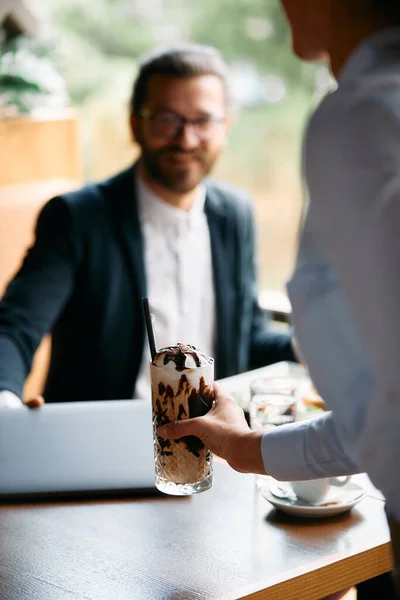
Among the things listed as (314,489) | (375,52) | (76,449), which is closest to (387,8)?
(375,52)

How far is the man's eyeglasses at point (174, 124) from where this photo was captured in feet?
8.30

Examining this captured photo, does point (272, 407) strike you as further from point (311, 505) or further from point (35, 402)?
point (35, 402)

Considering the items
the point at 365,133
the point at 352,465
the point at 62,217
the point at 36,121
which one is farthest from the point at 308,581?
the point at 36,121

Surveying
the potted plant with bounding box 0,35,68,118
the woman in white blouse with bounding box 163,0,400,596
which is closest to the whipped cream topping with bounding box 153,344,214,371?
the woman in white blouse with bounding box 163,0,400,596

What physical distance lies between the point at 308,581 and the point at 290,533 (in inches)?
4.9

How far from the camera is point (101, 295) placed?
244cm

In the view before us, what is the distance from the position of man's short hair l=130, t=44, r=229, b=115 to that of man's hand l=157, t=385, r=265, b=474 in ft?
4.87

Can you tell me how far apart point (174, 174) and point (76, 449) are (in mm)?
1157

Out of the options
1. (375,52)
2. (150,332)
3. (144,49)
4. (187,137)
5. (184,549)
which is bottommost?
(184,549)

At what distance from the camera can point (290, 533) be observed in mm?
1359

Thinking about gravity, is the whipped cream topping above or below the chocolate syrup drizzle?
above

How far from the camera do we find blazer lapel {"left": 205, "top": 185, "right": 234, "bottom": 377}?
256 centimetres

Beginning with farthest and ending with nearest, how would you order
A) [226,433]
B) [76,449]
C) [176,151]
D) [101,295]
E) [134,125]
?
[134,125]
[176,151]
[101,295]
[76,449]
[226,433]

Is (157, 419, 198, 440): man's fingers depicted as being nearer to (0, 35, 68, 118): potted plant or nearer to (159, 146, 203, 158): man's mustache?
(159, 146, 203, 158): man's mustache
